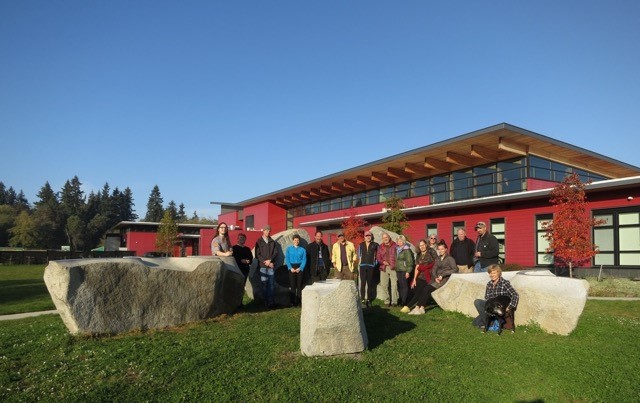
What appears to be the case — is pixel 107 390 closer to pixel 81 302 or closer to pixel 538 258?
pixel 81 302

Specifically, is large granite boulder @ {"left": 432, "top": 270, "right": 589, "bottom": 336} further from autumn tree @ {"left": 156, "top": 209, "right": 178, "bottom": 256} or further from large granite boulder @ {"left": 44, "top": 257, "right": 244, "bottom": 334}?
autumn tree @ {"left": 156, "top": 209, "right": 178, "bottom": 256}

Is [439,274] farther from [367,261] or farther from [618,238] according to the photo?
[618,238]

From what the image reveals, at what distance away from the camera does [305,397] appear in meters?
4.36

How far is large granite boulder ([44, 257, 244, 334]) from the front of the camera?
6.49 meters

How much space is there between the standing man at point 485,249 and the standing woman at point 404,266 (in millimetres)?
1556

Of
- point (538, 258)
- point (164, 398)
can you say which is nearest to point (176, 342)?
point (164, 398)

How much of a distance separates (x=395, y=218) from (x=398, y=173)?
693cm

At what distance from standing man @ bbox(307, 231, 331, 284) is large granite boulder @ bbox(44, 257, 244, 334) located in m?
2.60

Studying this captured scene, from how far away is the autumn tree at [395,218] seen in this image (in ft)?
75.7

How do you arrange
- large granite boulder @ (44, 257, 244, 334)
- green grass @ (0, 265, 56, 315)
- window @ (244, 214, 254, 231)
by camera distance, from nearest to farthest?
large granite boulder @ (44, 257, 244, 334), green grass @ (0, 265, 56, 315), window @ (244, 214, 254, 231)

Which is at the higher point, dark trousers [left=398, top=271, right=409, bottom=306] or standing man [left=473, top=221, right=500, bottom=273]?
standing man [left=473, top=221, right=500, bottom=273]

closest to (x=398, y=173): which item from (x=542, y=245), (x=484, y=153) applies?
(x=484, y=153)

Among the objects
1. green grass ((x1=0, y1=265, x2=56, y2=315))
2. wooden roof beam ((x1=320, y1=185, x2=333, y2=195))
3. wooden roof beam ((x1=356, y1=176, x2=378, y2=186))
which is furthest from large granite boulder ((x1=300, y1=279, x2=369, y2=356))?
wooden roof beam ((x1=320, y1=185, x2=333, y2=195))

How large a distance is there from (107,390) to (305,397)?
6.90ft
